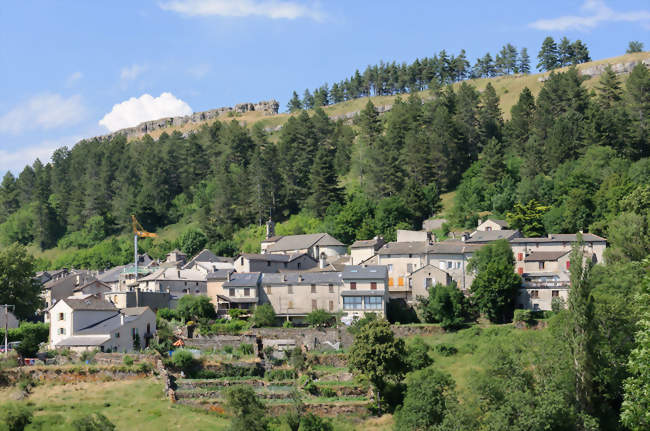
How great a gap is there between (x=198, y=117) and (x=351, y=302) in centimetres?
12505

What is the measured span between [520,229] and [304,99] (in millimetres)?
97039

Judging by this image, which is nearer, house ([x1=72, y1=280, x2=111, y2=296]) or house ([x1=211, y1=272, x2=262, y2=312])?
house ([x1=211, y1=272, x2=262, y2=312])

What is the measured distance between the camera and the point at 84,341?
55.8 meters

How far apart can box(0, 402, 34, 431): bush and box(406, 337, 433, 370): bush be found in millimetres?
Result: 24407

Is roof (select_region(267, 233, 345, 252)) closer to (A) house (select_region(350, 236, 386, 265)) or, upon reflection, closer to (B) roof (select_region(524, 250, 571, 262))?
(A) house (select_region(350, 236, 386, 265))

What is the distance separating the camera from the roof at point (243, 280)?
218 ft

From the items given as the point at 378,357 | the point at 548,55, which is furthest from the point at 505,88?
the point at 378,357

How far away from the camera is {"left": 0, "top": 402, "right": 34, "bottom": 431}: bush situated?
42969 mm

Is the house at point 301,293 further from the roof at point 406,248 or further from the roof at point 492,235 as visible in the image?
the roof at point 492,235

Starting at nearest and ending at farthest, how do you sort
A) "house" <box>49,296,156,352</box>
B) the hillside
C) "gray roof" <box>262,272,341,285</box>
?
"house" <box>49,296,156,352</box>
"gray roof" <box>262,272,341,285</box>
the hillside

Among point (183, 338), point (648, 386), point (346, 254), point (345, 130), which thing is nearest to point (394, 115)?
point (345, 130)

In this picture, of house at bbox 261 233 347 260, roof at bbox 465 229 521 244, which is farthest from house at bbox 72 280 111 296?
roof at bbox 465 229 521 244

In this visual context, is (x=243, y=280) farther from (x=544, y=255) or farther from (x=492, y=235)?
(x=544, y=255)

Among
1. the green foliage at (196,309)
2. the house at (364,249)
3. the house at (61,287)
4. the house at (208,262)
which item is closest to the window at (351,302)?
the house at (364,249)
